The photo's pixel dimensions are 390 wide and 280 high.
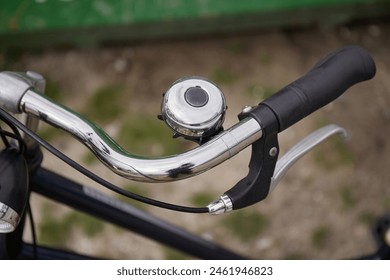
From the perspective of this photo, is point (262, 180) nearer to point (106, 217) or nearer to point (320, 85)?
point (320, 85)

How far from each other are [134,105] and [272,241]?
2.78 feet

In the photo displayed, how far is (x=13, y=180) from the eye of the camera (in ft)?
3.10

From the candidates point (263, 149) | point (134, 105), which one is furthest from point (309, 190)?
point (263, 149)

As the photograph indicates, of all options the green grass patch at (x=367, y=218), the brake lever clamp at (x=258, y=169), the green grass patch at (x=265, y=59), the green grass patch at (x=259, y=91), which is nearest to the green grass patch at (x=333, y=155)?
the green grass patch at (x=367, y=218)

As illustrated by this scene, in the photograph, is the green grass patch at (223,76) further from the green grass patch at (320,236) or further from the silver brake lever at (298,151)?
the silver brake lever at (298,151)

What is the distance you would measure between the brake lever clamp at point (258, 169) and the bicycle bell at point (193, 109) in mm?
50

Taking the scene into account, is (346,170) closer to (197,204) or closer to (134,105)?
(197,204)

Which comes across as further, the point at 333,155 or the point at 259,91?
the point at 259,91

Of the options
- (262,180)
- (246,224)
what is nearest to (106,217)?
(262,180)

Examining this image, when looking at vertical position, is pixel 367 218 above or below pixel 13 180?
above

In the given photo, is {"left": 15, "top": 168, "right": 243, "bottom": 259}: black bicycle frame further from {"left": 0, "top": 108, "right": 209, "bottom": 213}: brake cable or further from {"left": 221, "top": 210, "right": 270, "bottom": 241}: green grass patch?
{"left": 221, "top": 210, "right": 270, "bottom": 241}: green grass patch

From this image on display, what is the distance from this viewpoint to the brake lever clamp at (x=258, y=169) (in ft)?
2.77

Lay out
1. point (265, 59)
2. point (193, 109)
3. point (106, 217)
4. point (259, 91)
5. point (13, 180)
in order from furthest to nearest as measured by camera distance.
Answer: point (265, 59)
point (259, 91)
point (106, 217)
point (13, 180)
point (193, 109)

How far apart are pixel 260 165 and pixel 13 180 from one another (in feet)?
1.35
